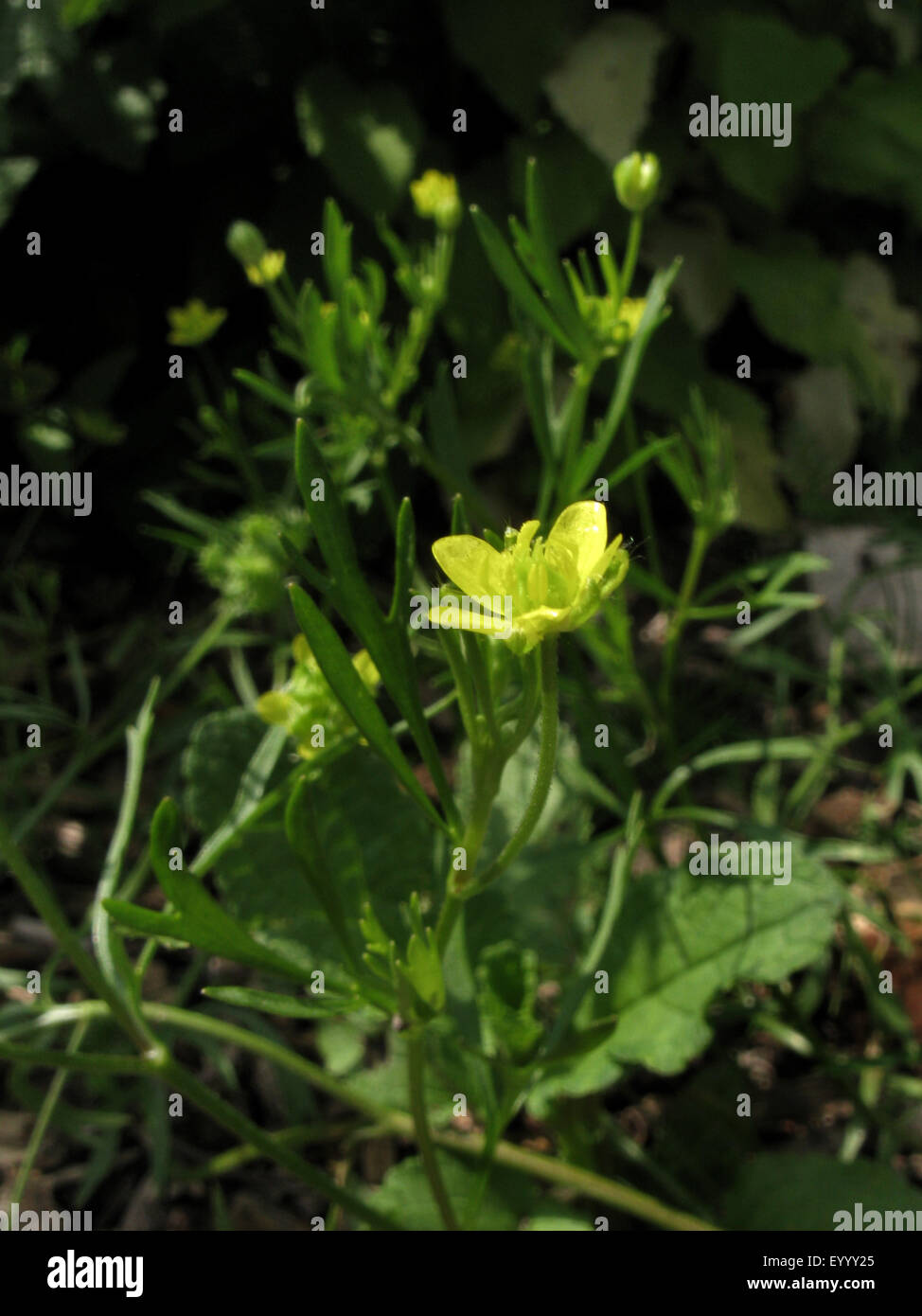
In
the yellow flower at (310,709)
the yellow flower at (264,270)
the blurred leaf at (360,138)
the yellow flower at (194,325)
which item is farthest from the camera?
the blurred leaf at (360,138)

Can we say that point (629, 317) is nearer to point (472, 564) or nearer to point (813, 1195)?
point (472, 564)

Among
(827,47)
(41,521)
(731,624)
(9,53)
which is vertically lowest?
(731,624)

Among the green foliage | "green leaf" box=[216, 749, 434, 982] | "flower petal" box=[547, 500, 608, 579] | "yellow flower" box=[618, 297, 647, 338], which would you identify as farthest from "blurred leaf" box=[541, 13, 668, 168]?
"flower petal" box=[547, 500, 608, 579]

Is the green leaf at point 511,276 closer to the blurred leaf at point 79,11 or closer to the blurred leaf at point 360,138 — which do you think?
the blurred leaf at point 360,138

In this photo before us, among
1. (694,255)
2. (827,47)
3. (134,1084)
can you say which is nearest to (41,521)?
(134,1084)

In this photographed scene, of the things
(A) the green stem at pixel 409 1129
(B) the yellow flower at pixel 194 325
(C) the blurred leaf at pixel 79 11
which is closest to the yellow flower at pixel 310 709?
(A) the green stem at pixel 409 1129

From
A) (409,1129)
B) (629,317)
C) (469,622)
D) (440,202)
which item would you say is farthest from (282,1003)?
(440,202)

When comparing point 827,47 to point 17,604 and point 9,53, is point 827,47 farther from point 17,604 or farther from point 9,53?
point 17,604
